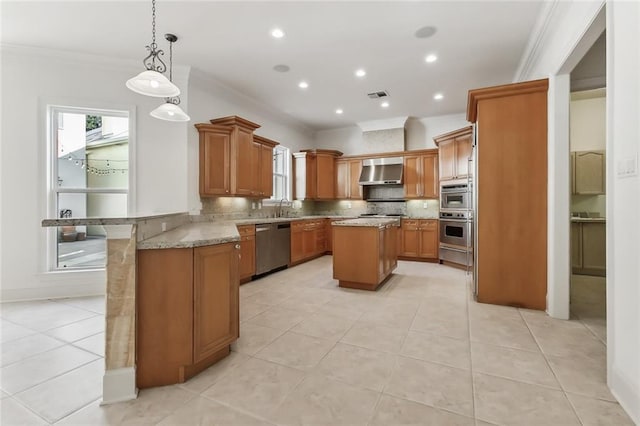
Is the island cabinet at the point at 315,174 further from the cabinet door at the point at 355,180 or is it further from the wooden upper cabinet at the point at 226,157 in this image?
the wooden upper cabinet at the point at 226,157

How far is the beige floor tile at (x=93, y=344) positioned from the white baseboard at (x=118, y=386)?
0.74 m

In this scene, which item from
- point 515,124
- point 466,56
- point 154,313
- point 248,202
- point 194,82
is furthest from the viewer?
point 248,202

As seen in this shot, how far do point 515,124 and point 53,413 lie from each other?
458 cm

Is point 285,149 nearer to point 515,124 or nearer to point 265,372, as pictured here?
point 515,124

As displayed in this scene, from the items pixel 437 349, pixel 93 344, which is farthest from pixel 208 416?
pixel 437 349

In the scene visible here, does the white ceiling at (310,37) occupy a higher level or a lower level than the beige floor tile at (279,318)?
higher

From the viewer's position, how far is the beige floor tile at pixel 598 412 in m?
1.50

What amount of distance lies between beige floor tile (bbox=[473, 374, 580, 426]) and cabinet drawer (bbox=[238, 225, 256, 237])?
343 centimetres

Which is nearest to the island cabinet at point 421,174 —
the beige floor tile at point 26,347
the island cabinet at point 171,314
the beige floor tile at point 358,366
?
the beige floor tile at point 358,366

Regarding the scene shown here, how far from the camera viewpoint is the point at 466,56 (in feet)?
12.9

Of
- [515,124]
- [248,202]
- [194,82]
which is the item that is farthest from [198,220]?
[515,124]

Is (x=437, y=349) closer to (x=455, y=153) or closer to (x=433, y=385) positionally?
(x=433, y=385)

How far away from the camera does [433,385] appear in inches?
71.8

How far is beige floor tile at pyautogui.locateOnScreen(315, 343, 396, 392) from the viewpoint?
188cm
